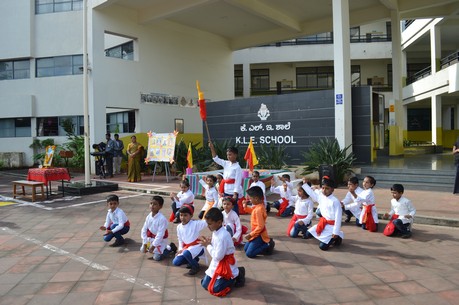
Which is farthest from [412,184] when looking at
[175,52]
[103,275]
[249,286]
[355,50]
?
[355,50]

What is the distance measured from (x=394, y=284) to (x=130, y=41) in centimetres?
1703

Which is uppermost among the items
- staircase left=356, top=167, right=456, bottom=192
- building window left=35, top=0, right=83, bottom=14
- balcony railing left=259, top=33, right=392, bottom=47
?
balcony railing left=259, top=33, right=392, bottom=47

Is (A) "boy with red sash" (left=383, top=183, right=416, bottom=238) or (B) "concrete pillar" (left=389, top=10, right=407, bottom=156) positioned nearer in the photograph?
(A) "boy with red sash" (left=383, top=183, right=416, bottom=238)

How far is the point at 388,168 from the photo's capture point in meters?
11.5

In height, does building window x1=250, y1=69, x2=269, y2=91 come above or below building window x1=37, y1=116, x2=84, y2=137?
above

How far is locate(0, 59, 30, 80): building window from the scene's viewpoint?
2069 cm

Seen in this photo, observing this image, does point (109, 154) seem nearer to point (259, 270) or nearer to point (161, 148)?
point (161, 148)

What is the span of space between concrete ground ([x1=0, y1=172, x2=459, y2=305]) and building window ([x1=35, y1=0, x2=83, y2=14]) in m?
15.4

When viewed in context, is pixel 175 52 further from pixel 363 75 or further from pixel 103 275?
pixel 363 75

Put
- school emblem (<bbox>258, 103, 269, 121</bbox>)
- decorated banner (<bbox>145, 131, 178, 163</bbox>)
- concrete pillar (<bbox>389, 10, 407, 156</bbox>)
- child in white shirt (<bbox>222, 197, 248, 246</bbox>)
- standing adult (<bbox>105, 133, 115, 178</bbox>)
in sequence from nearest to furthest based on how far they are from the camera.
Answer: child in white shirt (<bbox>222, 197, 248, 246</bbox>), decorated banner (<bbox>145, 131, 178, 163</bbox>), school emblem (<bbox>258, 103, 269, 121</bbox>), standing adult (<bbox>105, 133, 115, 178</bbox>), concrete pillar (<bbox>389, 10, 407, 156</bbox>)

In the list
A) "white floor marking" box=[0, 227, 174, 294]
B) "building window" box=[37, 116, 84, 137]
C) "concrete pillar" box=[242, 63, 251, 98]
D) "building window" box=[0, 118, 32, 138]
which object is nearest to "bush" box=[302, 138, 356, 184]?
"white floor marking" box=[0, 227, 174, 294]

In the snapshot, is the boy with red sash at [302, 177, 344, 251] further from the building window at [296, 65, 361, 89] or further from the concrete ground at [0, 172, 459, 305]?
the building window at [296, 65, 361, 89]

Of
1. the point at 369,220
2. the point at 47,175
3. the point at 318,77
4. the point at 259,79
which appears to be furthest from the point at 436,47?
the point at 47,175

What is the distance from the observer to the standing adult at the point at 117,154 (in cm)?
1499
